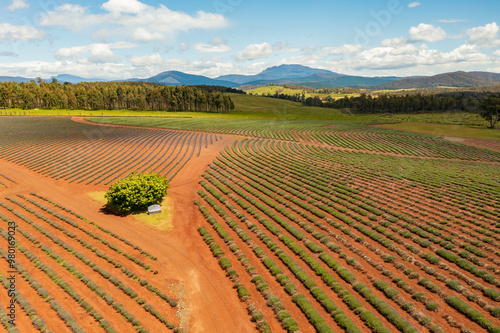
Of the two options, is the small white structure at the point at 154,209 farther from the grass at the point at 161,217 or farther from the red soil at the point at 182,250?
the red soil at the point at 182,250

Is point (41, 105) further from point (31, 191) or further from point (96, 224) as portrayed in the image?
point (96, 224)

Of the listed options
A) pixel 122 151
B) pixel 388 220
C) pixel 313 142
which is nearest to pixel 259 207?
pixel 388 220

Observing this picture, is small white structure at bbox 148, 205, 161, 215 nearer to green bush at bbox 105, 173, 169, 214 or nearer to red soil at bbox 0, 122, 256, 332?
green bush at bbox 105, 173, 169, 214

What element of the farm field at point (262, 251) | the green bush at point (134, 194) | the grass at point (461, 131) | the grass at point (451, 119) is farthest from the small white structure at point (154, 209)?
the grass at point (451, 119)

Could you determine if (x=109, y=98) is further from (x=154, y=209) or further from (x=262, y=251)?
(x=262, y=251)

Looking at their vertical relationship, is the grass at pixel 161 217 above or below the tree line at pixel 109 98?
below

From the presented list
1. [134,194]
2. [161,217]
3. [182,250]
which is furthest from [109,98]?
[182,250]
